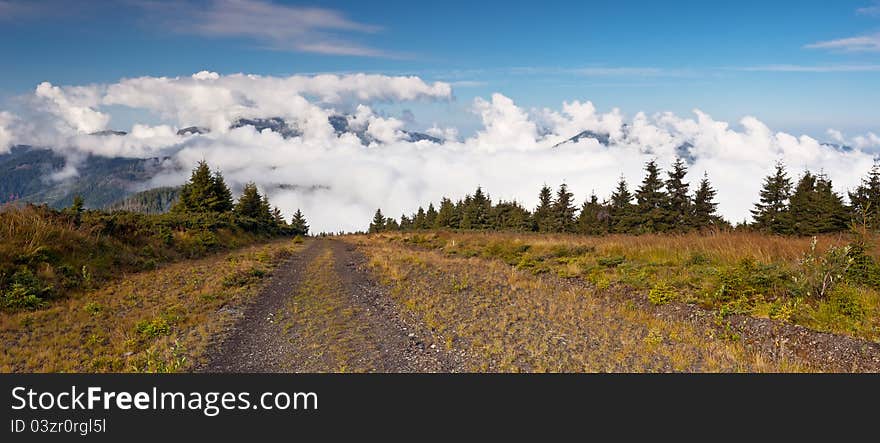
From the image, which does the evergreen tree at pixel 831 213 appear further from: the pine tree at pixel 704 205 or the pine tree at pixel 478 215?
the pine tree at pixel 478 215

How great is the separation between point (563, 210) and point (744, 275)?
212 feet

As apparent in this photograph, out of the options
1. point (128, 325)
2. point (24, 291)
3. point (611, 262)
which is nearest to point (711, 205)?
point (611, 262)

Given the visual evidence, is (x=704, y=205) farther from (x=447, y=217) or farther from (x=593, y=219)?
(x=447, y=217)

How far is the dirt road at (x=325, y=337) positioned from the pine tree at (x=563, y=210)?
6239 cm

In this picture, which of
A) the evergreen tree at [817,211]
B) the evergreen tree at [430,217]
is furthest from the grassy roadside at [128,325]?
the evergreen tree at [430,217]

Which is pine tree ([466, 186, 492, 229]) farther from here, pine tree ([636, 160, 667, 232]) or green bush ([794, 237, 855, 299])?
green bush ([794, 237, 855, 299])

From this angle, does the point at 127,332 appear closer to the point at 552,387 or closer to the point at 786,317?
the point at 552,387

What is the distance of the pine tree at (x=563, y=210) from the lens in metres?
73.0

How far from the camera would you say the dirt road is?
24.2ft

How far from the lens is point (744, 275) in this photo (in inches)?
435

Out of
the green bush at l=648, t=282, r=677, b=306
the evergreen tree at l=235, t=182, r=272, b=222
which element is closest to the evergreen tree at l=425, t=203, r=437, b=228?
the evergreen tree at l=235, t=182, r=272, b=222

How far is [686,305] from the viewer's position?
1102cm

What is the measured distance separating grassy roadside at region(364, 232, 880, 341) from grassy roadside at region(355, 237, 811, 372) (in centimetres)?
138

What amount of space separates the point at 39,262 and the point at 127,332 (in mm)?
7633
